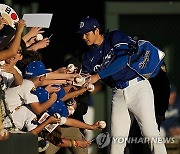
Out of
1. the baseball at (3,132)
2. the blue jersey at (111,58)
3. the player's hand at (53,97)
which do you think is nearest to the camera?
the baseball at (3,132)

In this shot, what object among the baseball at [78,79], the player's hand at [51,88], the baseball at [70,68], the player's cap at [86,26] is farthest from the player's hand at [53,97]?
the player's cap at [86,26]

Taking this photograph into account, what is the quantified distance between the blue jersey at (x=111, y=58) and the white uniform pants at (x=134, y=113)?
0.14m

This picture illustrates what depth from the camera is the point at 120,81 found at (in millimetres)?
8578

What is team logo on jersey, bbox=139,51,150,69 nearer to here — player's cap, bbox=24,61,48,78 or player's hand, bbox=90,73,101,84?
player's hand, bbox=90,73,101,84

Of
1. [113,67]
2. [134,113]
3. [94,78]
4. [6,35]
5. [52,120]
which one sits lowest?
[134,113]

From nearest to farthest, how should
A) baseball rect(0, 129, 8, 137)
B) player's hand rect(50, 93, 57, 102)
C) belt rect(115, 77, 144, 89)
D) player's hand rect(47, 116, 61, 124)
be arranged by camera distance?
baseball rect(0, 129, 8, 137) < player's hand rect(47, 116, 61, 124) < player's hand rect(50, 93, 57, 102) < belt rect(115, 77, 144, 89)

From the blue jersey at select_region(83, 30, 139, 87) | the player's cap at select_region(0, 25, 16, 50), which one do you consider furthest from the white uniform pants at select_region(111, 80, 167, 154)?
the player's cap at select_region(0, 25, 16, 50)

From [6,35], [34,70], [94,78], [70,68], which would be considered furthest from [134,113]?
[6,35]

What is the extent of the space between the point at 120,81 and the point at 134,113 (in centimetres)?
37

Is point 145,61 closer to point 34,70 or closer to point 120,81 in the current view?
point 120,81

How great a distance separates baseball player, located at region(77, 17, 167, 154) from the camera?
836 cm

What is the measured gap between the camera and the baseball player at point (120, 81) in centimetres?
836

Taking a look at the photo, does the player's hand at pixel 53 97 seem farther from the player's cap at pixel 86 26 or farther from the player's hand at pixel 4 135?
the player's hand at pixel 4 135

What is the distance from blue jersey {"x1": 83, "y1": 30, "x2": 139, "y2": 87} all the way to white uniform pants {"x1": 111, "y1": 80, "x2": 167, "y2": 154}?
0.14 meters
